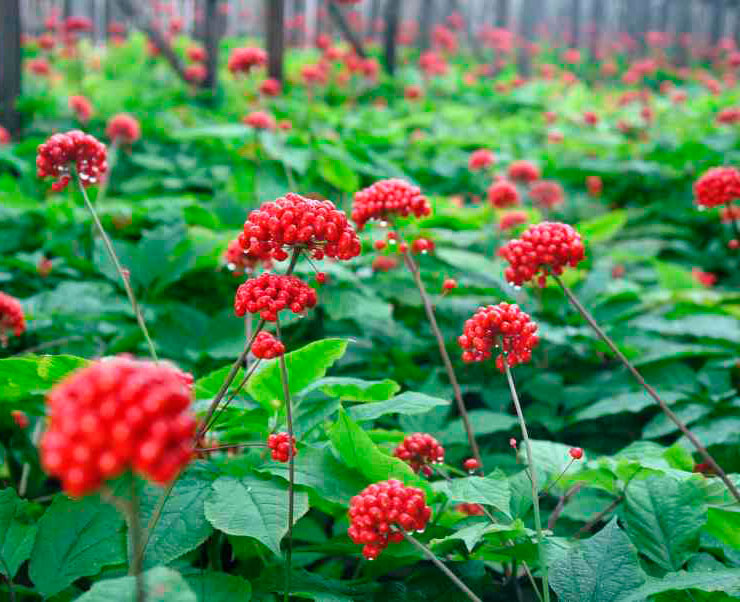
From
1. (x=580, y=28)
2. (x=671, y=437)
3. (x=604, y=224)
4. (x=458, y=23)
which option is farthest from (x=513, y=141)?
(x=580, y=28)

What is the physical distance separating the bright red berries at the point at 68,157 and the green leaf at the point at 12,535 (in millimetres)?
892

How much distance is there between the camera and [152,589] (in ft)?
3.74

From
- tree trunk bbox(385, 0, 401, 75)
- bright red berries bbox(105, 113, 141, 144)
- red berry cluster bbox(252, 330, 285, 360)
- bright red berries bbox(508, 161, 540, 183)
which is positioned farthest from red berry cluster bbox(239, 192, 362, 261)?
tree trunk bbox(385, 0, 401, 75)

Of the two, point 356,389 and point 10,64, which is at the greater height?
point 10,64

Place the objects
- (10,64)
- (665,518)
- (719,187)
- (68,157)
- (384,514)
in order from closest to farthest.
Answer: (384,514), (665,518), (68,157), (719,187), (10,64)

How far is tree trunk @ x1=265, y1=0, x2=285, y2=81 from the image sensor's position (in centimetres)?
748

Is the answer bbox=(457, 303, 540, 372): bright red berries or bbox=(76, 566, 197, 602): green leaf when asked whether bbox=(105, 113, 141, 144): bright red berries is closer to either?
bbox=(457, 303, 540, 372): bright red berries

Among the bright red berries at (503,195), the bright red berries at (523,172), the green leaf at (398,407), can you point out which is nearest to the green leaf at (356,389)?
the green leaf at (398,407)

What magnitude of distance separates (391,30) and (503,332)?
964 centimetres

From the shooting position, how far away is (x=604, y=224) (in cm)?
453

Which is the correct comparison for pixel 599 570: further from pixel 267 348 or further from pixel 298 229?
pixel 298 229

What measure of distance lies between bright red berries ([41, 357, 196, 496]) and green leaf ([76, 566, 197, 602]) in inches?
11.5

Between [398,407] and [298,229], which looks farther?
[398,407]

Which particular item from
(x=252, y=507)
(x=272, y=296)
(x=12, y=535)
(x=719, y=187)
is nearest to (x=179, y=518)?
(x=252, y=507)
